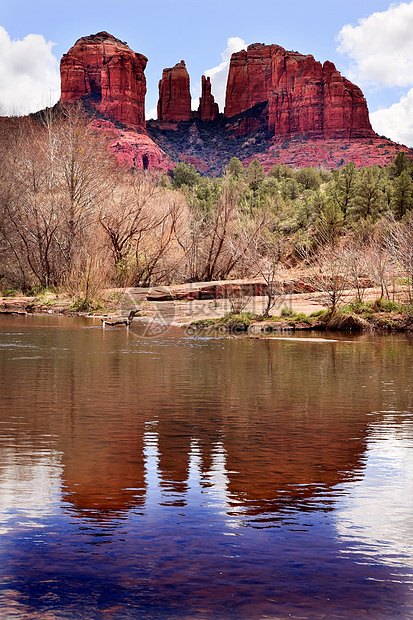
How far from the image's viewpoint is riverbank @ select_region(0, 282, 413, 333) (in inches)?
822

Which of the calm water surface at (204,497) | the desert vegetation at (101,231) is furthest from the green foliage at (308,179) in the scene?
the calm water surface at (204,497)

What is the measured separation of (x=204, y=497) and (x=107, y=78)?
164 m

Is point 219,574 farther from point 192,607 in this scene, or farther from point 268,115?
point 268,115

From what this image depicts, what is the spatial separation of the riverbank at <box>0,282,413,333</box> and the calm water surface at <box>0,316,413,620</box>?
9316mm

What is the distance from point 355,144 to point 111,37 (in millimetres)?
69841

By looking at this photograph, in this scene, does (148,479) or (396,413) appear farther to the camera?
(396,413)

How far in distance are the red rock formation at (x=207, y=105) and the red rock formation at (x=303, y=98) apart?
Answer: 3.42m

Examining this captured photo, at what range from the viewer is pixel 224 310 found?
23.0 meters

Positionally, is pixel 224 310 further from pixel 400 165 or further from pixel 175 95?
pixel 175 95

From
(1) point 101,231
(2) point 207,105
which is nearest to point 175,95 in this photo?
(2) point 207,105

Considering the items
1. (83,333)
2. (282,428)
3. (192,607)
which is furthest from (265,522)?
(83,333)

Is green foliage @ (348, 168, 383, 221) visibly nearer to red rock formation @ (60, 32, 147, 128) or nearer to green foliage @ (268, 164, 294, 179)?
green foliage @ (268, 164, 294, 179)

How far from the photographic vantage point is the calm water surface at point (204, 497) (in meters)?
3.73

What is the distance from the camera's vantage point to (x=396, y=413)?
894cm
